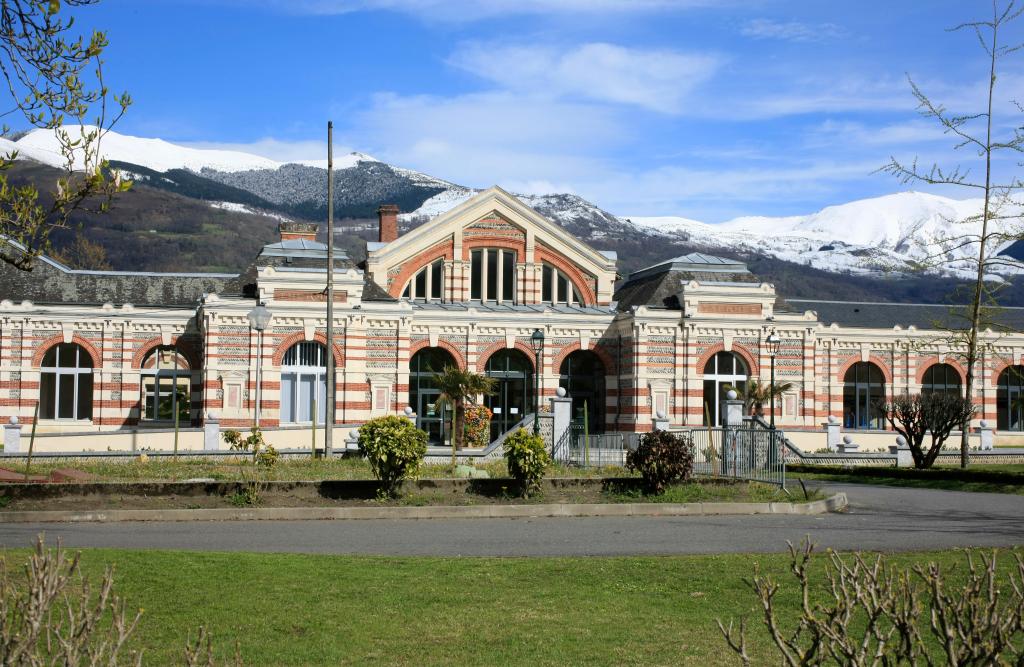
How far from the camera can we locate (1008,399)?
157ft

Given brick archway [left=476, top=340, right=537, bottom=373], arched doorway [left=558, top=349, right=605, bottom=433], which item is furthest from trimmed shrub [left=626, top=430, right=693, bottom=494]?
arched doorway [left=558, top=349, right=605, bottom=433]

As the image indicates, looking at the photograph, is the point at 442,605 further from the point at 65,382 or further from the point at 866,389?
the point at 866,389

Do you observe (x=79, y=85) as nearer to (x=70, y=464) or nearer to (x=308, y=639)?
(x=308, y=639)

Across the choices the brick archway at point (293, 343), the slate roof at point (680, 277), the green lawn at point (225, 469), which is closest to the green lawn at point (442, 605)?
the green lawn at point (225, 469)

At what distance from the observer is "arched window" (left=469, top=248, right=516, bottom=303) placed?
4409 centimetres

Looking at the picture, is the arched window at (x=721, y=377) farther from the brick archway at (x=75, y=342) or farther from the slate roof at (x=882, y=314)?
the brick archway at (x=75, y=342)

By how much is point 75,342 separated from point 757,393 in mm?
24867

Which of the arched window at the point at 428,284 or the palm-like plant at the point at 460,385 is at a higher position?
the arched window at the point at 428,284

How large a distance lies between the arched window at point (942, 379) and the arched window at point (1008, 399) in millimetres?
1787

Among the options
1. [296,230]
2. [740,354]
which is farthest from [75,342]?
[740,354]

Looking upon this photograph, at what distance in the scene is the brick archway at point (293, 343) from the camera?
38250 millimetres

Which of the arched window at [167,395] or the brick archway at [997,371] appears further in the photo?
the brick archway at [997,371]

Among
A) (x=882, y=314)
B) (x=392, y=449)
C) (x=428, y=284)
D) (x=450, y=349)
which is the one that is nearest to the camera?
(x=392, y=449)

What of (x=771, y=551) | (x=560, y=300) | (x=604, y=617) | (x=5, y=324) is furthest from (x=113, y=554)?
(x=560, y=300)
